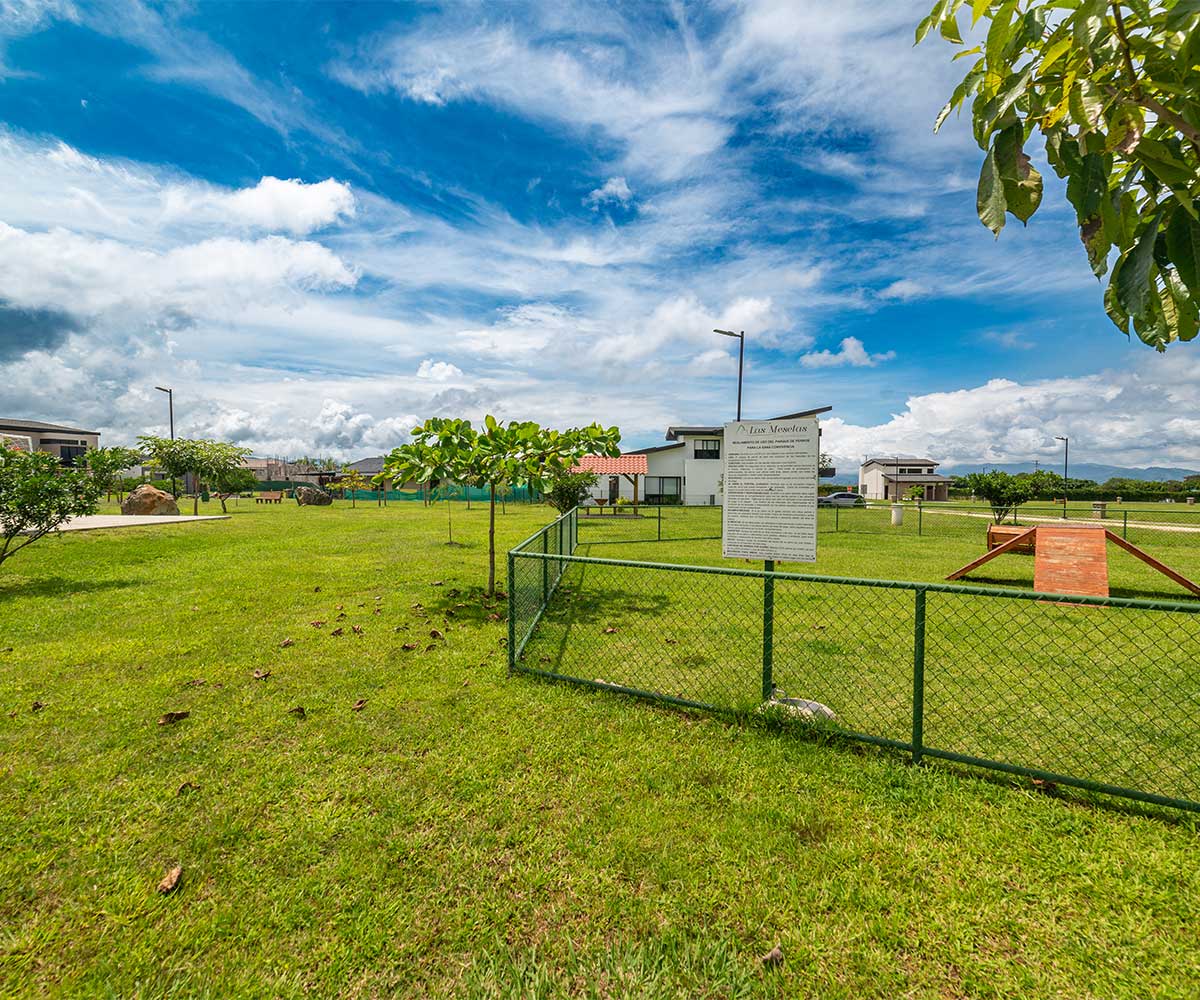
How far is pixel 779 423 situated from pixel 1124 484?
7357cm

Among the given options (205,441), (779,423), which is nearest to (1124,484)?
(779,423)

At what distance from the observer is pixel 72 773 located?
338cm

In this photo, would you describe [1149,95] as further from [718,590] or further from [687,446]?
[687,446]

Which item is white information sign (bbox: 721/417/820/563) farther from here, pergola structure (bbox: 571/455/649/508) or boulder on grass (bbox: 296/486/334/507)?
boulder on grass (bbox: 296/486/334/507)

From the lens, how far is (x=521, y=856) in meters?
2.69

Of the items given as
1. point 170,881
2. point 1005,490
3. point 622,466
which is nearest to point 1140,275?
point 170,881

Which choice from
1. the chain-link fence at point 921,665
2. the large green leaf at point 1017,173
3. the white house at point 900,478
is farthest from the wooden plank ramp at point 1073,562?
the white house at point 900,478

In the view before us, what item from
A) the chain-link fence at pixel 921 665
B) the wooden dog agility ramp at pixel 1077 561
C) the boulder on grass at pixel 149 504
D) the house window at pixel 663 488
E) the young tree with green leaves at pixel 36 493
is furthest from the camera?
the house window at pixel 663 488

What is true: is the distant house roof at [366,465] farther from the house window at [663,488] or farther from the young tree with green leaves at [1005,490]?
the young tree with green leaves at [1005,490]

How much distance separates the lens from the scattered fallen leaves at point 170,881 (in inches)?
Result: 96.5

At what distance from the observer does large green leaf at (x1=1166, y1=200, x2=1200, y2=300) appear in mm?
1359

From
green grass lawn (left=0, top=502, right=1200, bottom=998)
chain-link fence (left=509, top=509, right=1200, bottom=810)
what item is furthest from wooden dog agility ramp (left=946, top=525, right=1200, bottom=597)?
green grass lawn (left=0, top=502, right=1200, bottom=998)

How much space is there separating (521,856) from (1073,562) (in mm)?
9525

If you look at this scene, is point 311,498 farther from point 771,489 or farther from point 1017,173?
point 1017,173
